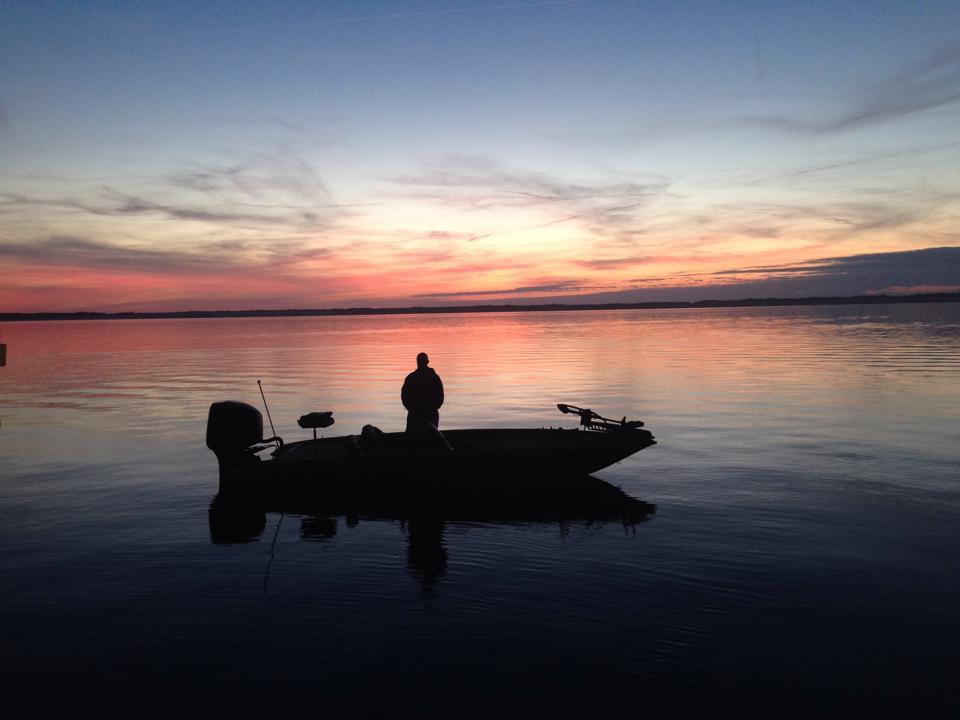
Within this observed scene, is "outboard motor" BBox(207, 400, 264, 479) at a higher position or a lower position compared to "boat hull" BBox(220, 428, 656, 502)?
higher

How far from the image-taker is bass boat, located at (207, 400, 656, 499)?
1425 cm

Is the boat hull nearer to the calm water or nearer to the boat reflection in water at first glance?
the boat reflection in water

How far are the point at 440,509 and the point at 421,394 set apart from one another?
7.93ft

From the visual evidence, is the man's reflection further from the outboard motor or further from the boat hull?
the outboard motor

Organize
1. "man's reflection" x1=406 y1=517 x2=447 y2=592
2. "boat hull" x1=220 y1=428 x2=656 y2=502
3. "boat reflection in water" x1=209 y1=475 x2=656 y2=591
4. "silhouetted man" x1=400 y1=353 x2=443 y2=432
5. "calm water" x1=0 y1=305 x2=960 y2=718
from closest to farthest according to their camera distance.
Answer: "calm water" x1=0 y1=305 x2=960 y2=718 < "man's reflection" x1=406 y1=517 x2=447 y2=592 < "boat reflection in water" x1=209 y1=475 x2=656 y2=591 < "boat hull" x1=220 y1=428 x2=656 y2=502 < "silhouetted man" x1=400 y1=353 x2=443 y2=432

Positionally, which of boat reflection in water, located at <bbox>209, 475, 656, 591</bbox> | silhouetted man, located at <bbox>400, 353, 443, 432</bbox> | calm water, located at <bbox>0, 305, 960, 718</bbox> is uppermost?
silhouetted man, located at <bbox>400, 353, 443, 432</bbox>

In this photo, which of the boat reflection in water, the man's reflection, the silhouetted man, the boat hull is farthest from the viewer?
the silhouetted man

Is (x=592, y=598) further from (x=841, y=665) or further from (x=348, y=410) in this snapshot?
(x=348, y=410)

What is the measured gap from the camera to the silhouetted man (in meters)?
14.6

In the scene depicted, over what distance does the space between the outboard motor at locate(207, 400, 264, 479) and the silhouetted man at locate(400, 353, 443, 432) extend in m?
3.47

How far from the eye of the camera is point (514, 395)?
1226 inches

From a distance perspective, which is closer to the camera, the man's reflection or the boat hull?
the man's reflection

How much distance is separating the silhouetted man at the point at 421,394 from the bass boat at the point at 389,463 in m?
0.33

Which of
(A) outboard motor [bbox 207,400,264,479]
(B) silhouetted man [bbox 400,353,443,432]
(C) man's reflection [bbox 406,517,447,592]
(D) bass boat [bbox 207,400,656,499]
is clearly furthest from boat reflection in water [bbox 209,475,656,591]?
(B) silhouetted man [bbox 400,353,443,432]
